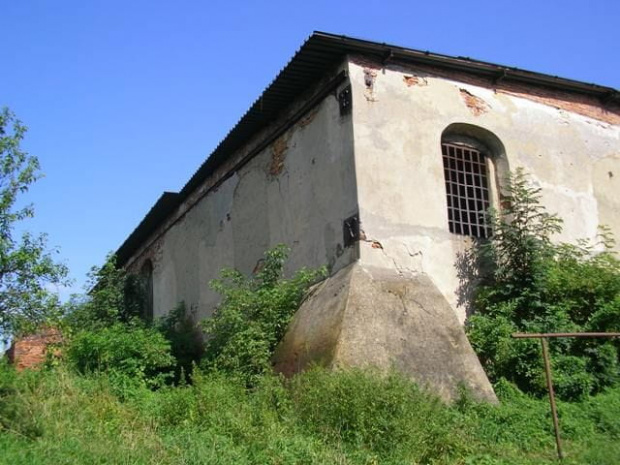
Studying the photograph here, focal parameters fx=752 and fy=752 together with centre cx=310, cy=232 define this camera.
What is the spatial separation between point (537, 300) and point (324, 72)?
Result: 15.9 feet

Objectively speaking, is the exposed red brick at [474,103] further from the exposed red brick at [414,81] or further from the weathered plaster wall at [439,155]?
the exposed red brick at [414,81]

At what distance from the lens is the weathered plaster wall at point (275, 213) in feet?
37.6

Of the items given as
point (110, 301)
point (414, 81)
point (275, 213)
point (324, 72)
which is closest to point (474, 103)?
point (414, 81)

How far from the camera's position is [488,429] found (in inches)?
331

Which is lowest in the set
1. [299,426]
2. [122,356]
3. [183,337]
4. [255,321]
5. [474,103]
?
[299,426]

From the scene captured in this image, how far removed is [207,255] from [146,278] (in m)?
5.00

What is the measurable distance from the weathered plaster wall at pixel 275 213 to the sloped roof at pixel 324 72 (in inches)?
19.9

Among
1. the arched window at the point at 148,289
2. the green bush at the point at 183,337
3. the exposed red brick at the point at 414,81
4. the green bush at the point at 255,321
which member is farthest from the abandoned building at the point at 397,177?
the arched window at the point at 148,289

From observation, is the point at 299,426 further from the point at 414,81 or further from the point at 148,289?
the point at 148,289

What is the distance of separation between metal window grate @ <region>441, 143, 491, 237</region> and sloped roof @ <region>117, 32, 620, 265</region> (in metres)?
1.36

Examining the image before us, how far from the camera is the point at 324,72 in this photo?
39.5ft

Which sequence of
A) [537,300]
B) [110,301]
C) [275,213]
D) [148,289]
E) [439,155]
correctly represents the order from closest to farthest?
[537,300] → [439,155] → [275,213] → [110,301] → [148,289]

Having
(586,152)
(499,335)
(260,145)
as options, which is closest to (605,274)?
(499,335)

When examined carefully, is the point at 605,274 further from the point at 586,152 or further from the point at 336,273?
the point at 336,273
